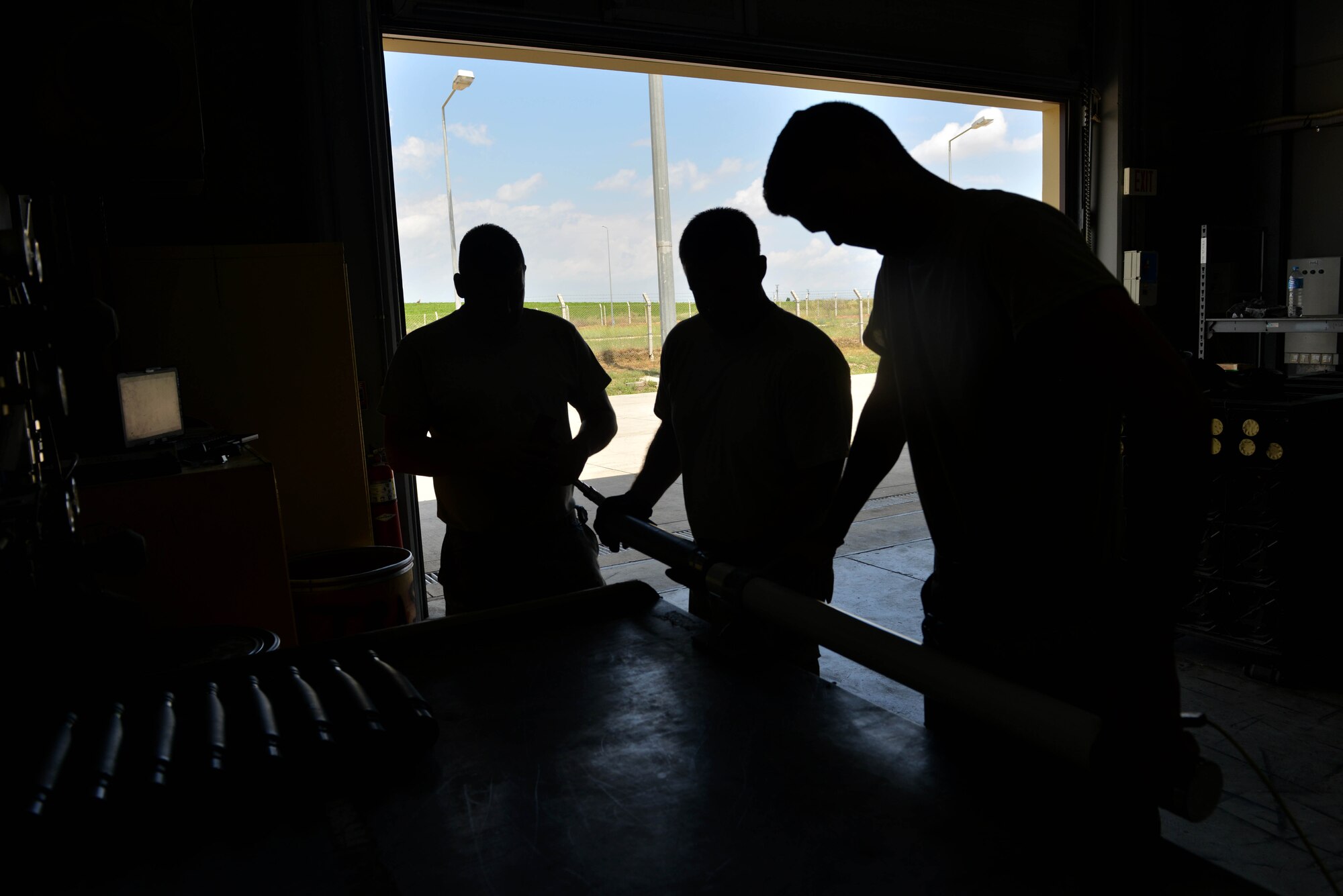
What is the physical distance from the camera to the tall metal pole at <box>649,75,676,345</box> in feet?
30.7

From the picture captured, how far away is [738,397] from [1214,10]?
6125 mm

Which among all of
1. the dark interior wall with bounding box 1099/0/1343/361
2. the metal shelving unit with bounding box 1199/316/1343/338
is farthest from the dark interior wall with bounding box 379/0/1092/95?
the metal shelving unit with bounding box 1199/316/1343/338

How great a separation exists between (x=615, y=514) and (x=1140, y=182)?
525 centimetres

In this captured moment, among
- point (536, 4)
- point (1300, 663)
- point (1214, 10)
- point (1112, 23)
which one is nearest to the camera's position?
point (1300, 663)

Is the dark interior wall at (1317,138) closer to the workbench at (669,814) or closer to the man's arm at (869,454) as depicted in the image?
the man's arm at (869,454)

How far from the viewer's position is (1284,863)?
216 cm

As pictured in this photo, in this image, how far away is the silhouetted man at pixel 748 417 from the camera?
199cm

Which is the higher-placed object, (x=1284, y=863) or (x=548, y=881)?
(x=548, y=881)

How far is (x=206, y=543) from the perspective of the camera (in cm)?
212

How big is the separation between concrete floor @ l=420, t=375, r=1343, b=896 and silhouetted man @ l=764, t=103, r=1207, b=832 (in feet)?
1.27

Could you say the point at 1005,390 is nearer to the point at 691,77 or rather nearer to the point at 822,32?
the point at 691,77

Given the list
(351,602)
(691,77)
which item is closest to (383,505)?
(351,602)

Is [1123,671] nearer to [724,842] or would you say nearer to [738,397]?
[724,842]

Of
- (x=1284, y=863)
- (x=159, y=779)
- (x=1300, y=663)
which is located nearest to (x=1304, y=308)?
(x=1300, y=663)
